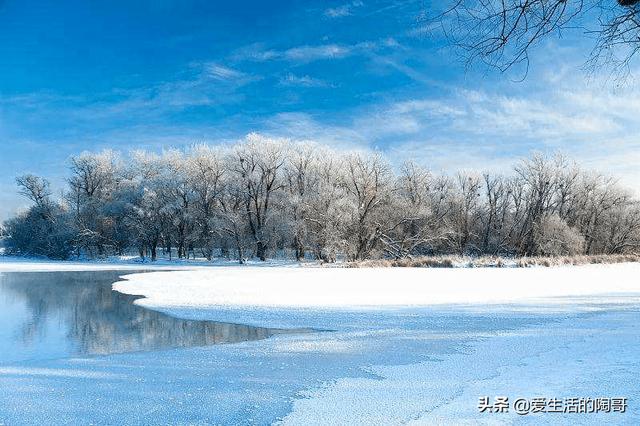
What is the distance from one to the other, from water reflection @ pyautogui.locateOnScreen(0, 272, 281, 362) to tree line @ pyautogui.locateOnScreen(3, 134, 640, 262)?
25664 mm

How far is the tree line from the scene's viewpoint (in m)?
39.3

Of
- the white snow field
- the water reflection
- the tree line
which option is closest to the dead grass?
the tree line

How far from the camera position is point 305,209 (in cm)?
3822

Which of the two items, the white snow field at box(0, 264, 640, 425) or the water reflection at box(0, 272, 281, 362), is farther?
the water reflection at box(0, 272, 281, 362)

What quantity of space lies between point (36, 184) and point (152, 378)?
58.5 meters

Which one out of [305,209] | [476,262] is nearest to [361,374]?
[476,262]

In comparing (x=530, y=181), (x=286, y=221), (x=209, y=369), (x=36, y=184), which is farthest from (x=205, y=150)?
(x=209, y=369)

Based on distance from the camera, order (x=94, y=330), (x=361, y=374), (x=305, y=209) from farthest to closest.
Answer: (x=305, y=209)
(x=94, y=330)
(x=361, y=374)

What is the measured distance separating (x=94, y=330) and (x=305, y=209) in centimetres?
3015

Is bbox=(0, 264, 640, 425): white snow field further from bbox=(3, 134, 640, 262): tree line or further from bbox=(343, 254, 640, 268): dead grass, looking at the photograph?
bbox=(3, 134, 640, 262): tree line

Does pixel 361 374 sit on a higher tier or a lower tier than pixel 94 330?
higher

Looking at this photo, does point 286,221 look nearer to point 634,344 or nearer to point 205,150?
point 205,150

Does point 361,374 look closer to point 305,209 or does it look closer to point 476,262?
point 476,262

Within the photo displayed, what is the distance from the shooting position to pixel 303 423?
3414 mm
